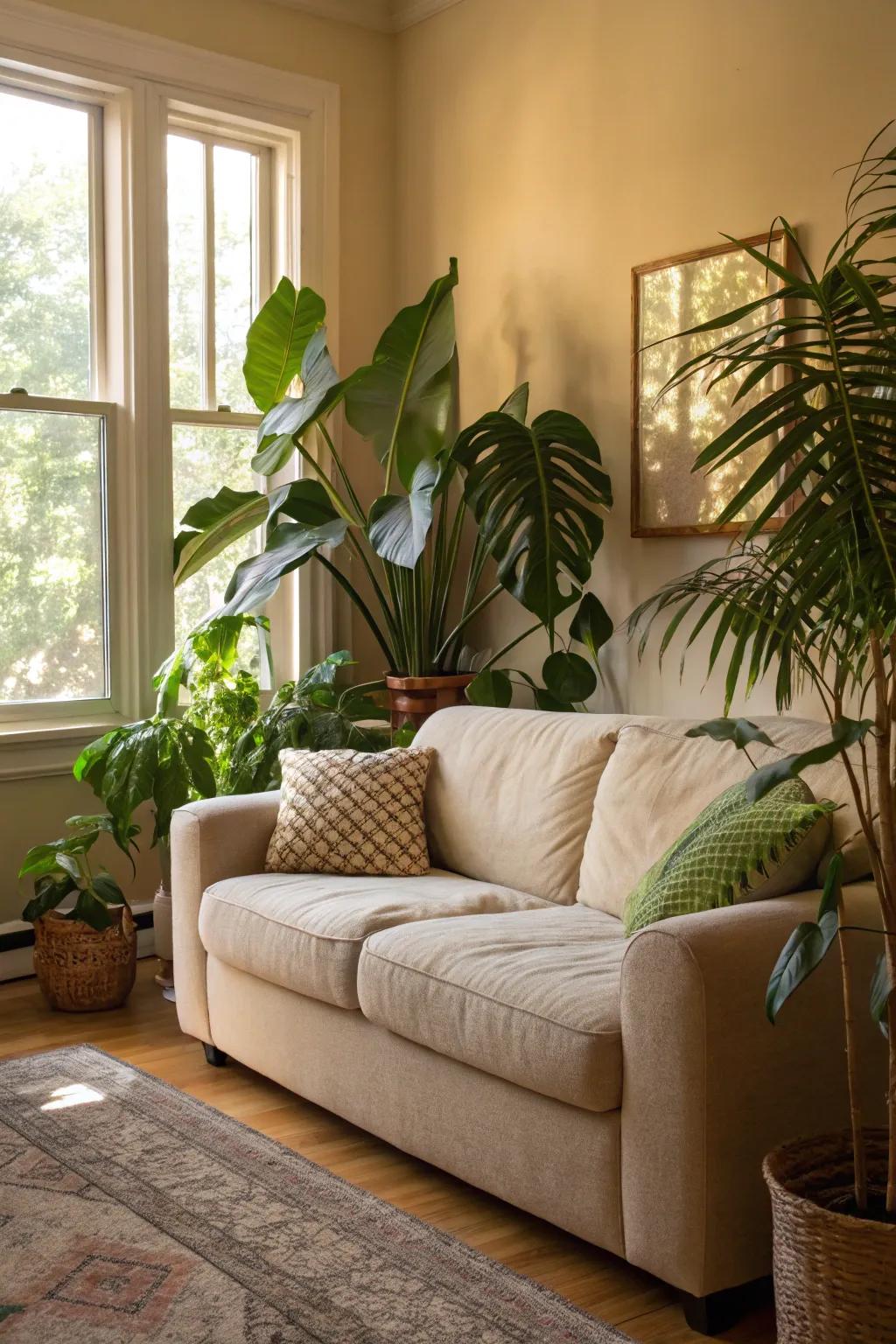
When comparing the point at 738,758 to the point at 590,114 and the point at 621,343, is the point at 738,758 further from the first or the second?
the point at 590,114

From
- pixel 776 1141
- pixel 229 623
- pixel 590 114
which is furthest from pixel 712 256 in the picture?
pixel 776 1141

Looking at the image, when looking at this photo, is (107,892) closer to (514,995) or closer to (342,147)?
(514,995)

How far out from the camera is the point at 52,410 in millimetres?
4273

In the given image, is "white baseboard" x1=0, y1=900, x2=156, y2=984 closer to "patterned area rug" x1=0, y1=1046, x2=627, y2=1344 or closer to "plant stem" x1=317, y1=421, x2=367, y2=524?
"patterned area rug" x1=0, y1=1046, x2=627, y2=1344

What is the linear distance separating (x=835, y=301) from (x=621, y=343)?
192 cm

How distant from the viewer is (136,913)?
441 centimetres

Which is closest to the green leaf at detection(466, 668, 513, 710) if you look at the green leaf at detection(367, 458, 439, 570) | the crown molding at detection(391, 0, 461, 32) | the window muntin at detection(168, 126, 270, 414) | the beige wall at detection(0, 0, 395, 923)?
the green leaf at detection(367, 458, 439, 570)

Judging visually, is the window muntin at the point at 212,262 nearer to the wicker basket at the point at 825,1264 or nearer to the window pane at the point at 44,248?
the window pane at the point at 44,248

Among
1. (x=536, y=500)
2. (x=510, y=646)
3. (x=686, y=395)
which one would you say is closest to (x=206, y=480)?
(x=510, y=646)

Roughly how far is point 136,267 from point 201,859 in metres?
1.99

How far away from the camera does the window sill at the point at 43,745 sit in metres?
4.16

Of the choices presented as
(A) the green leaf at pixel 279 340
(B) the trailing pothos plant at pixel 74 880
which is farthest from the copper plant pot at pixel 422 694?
(A) the green leaf at pixel 279 340

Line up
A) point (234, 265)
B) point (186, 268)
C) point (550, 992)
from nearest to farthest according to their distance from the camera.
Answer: point (550, 992)
point (186, 268)
point (234, 265)

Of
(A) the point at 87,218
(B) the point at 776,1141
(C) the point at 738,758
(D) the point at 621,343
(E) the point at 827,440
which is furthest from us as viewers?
(A) the point at 87,218
